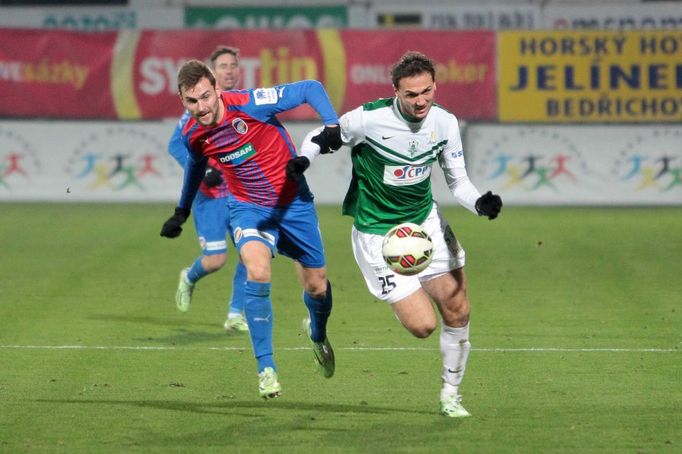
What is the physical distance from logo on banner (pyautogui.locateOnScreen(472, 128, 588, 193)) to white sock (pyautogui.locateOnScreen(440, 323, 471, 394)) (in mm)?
13656

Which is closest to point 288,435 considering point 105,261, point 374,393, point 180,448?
point 180,448

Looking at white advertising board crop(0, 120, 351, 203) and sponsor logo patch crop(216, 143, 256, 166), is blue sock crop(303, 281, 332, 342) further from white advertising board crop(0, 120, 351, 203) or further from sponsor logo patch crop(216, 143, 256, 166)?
white advertising board crop(0, 120, 351, 203)

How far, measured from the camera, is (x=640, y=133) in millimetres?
21391

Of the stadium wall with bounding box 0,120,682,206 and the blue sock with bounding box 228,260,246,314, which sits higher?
the blue sock with bounding box 228,260,246,314

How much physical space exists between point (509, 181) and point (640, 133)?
220cm

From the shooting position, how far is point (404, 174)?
7973 mm

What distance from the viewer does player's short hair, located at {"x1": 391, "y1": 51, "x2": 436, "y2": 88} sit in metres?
7.59

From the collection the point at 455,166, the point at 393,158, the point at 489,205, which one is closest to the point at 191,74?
the point at 393,158

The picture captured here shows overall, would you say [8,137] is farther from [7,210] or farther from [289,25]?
[289,25]

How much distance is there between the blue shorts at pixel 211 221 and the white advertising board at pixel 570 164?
10210 millimetres

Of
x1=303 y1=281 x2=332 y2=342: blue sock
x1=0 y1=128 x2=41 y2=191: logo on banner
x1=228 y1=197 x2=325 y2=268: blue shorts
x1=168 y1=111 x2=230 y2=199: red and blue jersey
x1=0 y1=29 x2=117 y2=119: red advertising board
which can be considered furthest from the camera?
x1=0 y1=29 x2=117 y2=119: red advertising board

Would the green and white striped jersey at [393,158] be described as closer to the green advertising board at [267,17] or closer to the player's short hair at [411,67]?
the player's short hair at [411,67]

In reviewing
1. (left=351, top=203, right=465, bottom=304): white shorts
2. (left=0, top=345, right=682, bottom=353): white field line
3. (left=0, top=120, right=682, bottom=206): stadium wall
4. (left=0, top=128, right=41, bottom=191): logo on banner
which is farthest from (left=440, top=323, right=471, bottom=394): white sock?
(left=0, top=128, right=41, bottom=191): logo on banner

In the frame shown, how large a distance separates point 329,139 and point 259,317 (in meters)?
1.20
